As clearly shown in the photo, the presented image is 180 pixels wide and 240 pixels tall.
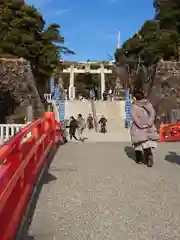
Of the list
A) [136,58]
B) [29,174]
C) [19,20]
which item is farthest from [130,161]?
[136,58]

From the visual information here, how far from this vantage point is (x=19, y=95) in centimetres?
2641

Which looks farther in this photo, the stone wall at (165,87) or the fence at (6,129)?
the stone wall at (165,87)

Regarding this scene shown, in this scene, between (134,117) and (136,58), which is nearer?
(134,117)

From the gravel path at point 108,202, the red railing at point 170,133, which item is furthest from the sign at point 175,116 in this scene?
the gravel path at point 108,202

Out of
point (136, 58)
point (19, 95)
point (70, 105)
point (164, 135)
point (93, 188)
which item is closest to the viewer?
point (93, 188)

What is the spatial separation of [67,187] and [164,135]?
10.1 metres

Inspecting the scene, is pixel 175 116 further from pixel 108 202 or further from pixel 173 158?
pixel 108 202

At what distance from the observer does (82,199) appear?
5.19m

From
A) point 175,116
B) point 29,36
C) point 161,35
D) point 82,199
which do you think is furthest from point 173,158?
point 161,35

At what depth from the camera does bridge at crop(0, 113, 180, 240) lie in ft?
12.3

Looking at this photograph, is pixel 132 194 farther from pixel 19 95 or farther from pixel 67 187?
pixel 19 95

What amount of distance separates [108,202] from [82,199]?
0.38 metres

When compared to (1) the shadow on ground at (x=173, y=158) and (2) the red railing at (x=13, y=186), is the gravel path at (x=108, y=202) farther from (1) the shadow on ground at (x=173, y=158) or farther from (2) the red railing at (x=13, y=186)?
(1) the shadow on ground at (x=173, y=158)

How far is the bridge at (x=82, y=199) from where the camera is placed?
3.75 m
